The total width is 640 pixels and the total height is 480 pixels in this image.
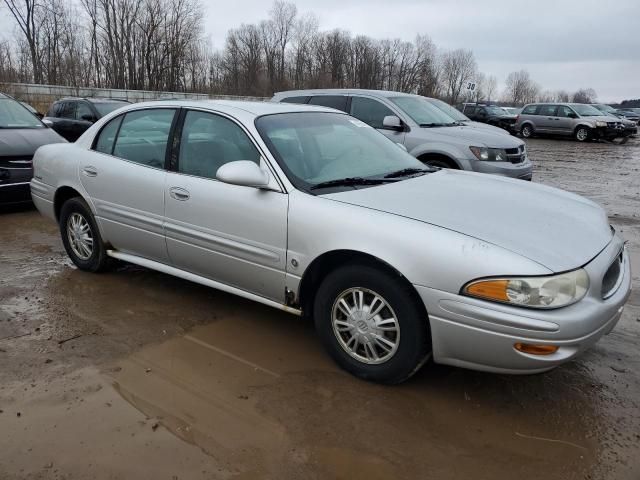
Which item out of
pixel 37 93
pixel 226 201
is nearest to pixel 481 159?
pixel 226 201

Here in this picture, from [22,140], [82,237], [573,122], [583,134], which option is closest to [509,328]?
[82,237]

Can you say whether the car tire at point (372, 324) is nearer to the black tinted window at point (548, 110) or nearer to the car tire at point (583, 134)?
the car tire at point (583, 134)

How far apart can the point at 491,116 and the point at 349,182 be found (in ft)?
91.7

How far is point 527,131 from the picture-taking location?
25000 millimetres

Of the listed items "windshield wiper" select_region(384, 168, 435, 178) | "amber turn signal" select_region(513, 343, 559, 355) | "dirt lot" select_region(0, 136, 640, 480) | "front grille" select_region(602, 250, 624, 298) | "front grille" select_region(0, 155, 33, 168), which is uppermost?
"windshield wiper" select_region(384, 168, 435, 178)

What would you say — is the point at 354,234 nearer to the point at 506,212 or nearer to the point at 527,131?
the point at 506,212

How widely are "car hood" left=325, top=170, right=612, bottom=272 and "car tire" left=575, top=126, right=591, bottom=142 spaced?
22.3 m

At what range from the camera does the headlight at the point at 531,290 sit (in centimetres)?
248

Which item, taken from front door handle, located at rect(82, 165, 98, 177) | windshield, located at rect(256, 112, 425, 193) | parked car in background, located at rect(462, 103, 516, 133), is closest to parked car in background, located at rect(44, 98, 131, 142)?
front door handle, located at rect(82, 165, 98, 177)

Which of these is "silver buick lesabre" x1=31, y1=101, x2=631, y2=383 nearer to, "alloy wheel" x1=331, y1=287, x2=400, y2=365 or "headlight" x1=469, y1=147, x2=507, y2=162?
"alloy wheel" x1=331, y1=287, x2=400, y2=365

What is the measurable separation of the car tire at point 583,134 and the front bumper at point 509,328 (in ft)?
76.7

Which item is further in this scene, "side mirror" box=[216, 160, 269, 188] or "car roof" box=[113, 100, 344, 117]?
"car roof" box=[113, 100, 344, 117]

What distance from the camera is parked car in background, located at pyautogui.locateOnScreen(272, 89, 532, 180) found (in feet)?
24.0

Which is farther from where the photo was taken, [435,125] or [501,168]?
[435,125]
